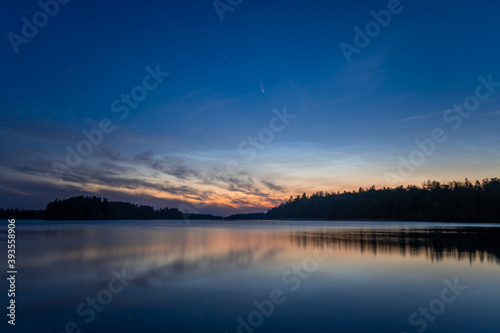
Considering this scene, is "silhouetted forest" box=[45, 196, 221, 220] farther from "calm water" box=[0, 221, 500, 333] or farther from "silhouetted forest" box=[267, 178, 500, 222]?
"calm water" box=[0, 221, 500, 333]

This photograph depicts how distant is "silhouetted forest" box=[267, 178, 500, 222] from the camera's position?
97812mm

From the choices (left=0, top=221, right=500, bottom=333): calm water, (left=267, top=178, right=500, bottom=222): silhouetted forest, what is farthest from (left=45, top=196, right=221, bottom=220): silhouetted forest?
(left=0, top=221, right=500, bottom=333): calm water

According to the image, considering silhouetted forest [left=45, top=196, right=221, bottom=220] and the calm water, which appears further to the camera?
silhouetted forest [left=45, top=196, right=221, bottom=220]

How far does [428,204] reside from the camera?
4569 inches

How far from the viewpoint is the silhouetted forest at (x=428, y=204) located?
9781 centimetres

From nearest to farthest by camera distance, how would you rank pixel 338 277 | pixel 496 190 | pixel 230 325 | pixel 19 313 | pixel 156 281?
pixel 230 325
pixel 19 313
pixel 156 281
pixel 338 277
pixel 496 190

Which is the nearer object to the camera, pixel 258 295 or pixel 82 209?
pixel 258 295

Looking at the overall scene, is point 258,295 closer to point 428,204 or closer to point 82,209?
point 428,204

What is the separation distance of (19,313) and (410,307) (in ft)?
36.2

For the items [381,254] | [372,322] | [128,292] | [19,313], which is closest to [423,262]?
[381,254]

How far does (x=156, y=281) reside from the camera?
1263 cm

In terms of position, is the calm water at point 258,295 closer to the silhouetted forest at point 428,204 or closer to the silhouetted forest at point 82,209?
the silhouetted forest at point 428,204

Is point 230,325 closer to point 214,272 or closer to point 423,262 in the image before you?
point 214,272

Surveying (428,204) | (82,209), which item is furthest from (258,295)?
(82,209)
